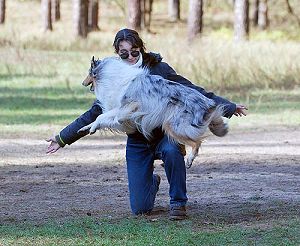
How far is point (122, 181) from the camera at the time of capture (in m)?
11.7

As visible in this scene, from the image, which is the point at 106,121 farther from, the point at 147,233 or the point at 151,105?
the point at 147,233

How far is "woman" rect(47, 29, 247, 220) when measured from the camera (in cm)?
841

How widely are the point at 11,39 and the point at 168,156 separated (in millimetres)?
30269

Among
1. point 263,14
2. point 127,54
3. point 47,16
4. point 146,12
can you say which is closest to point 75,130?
point 127,54

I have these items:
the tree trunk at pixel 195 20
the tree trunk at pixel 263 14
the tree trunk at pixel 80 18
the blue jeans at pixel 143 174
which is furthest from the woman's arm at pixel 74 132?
the tree trunk at pixel 263 14

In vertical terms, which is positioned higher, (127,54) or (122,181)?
(127,54)

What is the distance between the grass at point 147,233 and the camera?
7.52 m

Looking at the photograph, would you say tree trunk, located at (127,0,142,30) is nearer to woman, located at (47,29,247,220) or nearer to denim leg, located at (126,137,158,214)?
woman, located at (47,29,247,220)

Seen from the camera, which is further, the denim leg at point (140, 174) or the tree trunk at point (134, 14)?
the tree trunk at point (134, 14)

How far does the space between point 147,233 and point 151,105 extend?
108cm

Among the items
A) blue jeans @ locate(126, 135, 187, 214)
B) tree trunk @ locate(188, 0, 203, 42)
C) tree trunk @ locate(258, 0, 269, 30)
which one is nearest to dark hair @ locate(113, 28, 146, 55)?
blue jeans @ locate(126, 135, 187, 214)

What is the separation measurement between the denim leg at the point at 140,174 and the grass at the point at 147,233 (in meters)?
0.40

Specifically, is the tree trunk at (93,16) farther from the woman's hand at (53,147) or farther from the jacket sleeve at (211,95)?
the jacket sleeve at (211,95)

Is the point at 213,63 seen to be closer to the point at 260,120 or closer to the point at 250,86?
the point at 250,86
